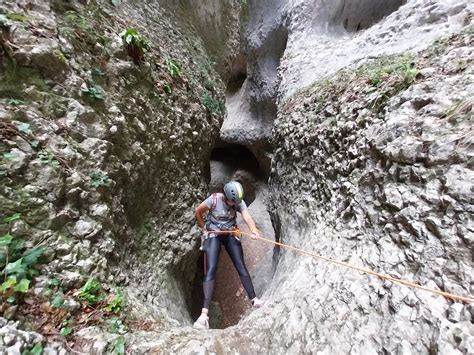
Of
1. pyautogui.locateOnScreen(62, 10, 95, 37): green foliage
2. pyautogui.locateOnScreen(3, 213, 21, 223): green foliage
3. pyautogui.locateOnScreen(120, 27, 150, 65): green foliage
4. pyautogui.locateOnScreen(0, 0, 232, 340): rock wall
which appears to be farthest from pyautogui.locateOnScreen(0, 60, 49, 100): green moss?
pyautogui.locateOnScreen(120, 27, 150, 65): green foliage

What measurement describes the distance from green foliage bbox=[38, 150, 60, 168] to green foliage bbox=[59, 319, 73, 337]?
1.43 metres

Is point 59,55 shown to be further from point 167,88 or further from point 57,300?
point 57,300

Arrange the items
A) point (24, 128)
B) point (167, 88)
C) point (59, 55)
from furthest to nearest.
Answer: point (167, 88) < point (59, 55) < point (24, 128)

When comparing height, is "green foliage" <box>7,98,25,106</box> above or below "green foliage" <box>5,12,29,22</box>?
below

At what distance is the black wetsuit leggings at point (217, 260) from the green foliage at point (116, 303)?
154 cm

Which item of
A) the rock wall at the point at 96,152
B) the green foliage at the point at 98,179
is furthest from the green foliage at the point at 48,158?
the green foliage at the point at 98,179

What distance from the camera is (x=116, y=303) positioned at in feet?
7.62

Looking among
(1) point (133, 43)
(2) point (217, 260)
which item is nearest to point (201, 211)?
(2) point (217, 260)

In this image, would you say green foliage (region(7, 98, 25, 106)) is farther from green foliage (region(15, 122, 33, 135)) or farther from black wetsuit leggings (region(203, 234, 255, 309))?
black wetsuit leggings (region(203, 234, 255, 309))

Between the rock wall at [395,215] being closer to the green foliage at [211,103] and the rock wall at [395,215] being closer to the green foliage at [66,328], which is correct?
the green foliage at [66,328]

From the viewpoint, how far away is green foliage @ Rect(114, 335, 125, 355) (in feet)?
6.44

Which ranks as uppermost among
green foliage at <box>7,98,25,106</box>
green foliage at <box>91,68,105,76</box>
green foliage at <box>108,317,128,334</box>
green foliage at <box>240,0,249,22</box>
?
green foliage at <box>240,0,249,22</box>

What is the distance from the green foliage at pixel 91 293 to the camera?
2.21 metres

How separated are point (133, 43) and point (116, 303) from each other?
3699mm
